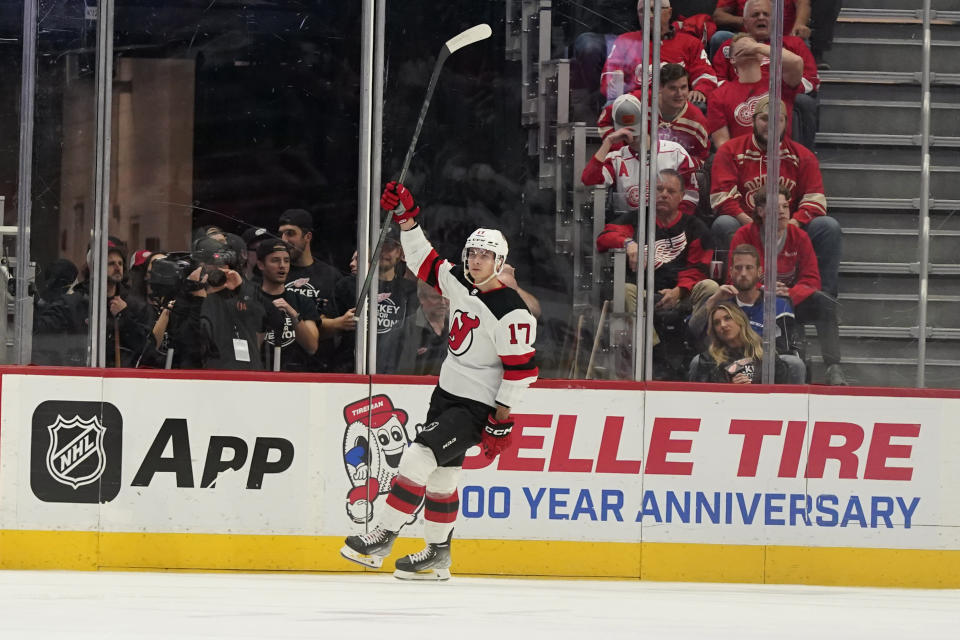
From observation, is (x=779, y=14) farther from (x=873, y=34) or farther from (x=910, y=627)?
(x=910, y=627)

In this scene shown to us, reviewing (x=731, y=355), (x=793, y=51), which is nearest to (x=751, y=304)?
(x=731, y=355)

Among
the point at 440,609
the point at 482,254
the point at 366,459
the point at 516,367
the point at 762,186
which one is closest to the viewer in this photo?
the point at 440,609

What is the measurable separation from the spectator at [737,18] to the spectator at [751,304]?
985mm

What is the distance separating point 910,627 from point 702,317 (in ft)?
6.57

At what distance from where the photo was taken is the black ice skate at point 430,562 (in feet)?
18.1

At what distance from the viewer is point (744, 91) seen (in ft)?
20.5

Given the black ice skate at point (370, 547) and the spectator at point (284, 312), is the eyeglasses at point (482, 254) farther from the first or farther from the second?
the black ice skate at point (370, 547)

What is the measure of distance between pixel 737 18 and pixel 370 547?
2.98m

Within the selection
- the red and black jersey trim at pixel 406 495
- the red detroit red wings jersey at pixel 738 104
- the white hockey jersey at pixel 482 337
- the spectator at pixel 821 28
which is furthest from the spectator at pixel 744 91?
the red and black jersey trim at pixel 406 495

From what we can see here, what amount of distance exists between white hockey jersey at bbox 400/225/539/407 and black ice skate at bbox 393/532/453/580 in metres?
0.64

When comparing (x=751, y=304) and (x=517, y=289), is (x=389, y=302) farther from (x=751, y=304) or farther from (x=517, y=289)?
(x=751, y=304)

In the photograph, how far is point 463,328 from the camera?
5.50m

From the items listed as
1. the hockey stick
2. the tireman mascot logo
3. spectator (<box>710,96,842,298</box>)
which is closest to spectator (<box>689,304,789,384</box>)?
spectator (<box>710,96,842,298</box>)

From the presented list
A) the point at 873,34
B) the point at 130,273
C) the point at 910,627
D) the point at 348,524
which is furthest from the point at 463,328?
the point at 873,34
